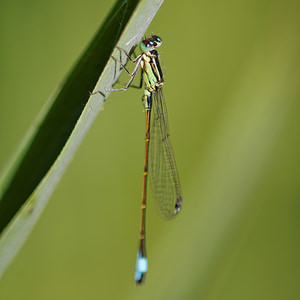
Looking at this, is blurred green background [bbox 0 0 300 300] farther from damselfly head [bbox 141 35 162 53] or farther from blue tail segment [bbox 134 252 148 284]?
damselfly head [bbox 141 35 162 53]

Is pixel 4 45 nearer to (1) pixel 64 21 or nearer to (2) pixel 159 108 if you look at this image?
(1) pixel 64 21

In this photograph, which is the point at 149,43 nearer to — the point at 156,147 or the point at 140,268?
the point at 156,147

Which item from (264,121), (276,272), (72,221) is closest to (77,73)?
(264,121)

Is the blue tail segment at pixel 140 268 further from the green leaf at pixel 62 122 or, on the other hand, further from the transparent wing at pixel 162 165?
the green leaf at pixel 62 122

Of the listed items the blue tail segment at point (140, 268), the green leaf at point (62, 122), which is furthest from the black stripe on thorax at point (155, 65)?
the green leaf at point (62, 122)

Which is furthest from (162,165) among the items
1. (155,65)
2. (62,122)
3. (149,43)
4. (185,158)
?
(62,122)

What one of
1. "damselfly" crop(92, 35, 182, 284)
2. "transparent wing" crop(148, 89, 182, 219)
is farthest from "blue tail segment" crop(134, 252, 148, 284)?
"transparent wing" crop(148, 89, 182, 219)
